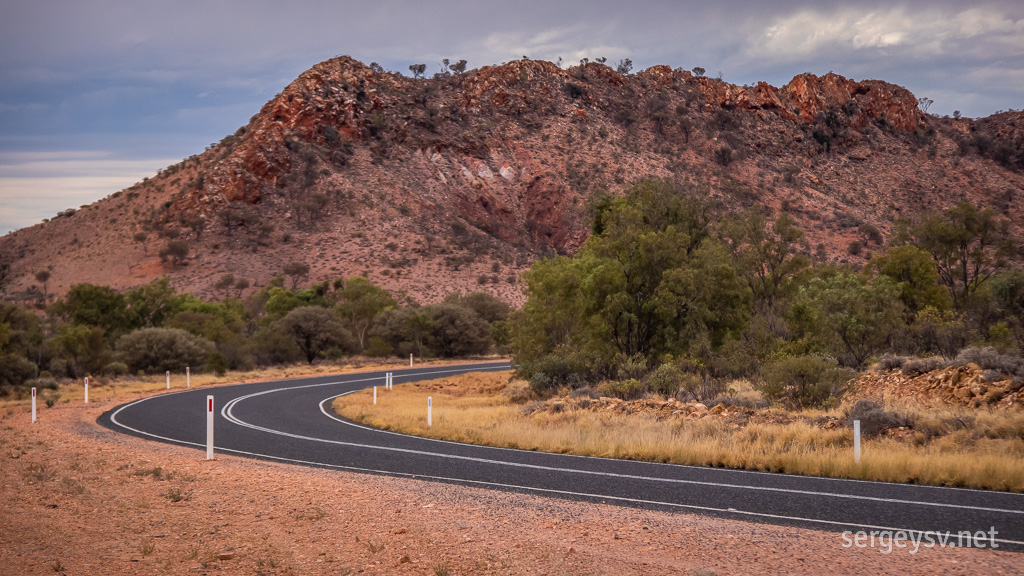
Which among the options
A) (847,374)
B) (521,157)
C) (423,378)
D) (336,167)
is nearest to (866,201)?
(521,157)

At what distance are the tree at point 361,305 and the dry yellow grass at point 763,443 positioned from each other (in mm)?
36733

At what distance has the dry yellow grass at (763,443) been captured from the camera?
10797mm

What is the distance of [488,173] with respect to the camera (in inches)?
3270

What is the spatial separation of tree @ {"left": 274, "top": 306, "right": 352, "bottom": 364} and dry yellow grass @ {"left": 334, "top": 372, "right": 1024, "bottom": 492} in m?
32.2

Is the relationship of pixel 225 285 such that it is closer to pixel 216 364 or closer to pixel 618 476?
pixel 216 364

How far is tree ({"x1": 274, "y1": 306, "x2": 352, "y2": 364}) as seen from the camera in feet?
169

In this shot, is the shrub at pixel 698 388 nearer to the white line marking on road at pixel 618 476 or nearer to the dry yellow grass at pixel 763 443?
the dry yellow grass at pixel 763 443

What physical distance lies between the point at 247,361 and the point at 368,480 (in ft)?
126

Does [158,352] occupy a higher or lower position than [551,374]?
lower

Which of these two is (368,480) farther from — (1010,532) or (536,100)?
(536,100)

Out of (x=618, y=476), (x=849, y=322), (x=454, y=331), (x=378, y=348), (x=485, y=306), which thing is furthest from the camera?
(x=485, y=306)

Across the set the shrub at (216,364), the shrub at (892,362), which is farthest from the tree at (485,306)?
the shrub at (892,362)

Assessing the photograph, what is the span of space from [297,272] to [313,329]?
1544 cm

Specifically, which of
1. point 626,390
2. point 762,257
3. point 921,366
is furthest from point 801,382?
point 762,257
